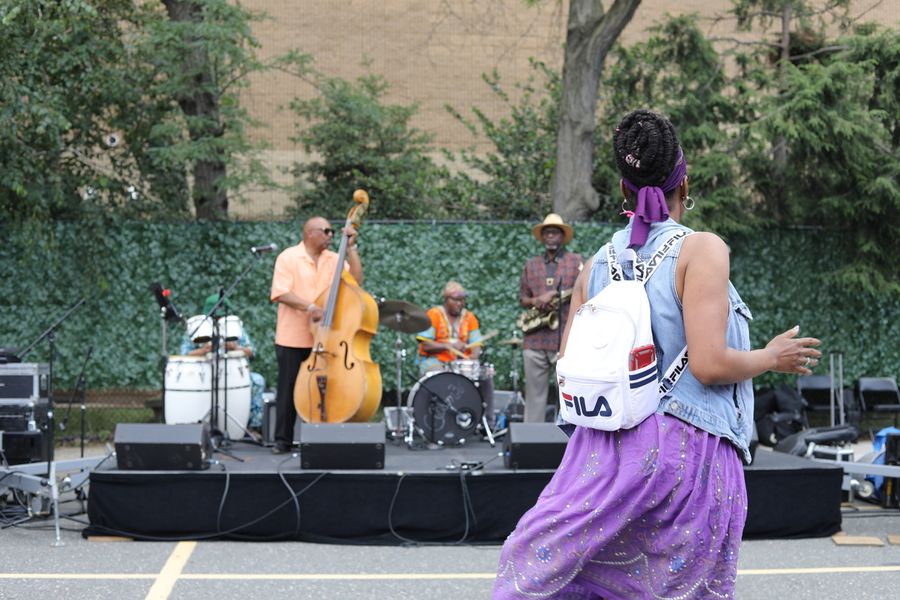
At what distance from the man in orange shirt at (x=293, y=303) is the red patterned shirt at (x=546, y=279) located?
169 centimetres

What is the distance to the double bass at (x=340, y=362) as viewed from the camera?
827cm

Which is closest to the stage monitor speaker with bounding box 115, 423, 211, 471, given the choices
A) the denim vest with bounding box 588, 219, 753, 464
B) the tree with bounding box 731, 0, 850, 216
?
the denim vest with bounding box 588, 219, 753, 464

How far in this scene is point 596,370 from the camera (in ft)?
8.50

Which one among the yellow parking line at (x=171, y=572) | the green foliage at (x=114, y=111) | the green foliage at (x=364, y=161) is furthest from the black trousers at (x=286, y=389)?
the green foliage at (x=364, y=161)

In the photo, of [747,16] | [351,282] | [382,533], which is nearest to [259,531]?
[382,533]

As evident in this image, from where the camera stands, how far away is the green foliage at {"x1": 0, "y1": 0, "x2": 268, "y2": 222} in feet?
36.3

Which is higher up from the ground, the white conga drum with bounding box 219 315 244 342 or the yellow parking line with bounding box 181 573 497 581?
the white conga drum with bounding box 219 315 244 342

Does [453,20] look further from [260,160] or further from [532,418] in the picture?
[532,418]

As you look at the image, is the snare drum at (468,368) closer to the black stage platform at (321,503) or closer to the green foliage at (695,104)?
the black stage platform at (321,503)

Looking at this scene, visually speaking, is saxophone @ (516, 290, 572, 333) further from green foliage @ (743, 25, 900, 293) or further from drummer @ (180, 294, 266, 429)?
green foliage @ (743, 25, 900, 293)

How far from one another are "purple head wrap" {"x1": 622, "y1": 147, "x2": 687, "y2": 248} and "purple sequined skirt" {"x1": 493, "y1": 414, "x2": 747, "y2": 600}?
18.1 inches

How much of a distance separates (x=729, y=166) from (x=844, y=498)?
15.8 ft

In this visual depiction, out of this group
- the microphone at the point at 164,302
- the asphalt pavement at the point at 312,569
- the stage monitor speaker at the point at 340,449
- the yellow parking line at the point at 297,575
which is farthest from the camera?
the microphone at the point at 164,302

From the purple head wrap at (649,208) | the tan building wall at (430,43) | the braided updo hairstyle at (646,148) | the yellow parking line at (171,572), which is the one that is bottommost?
the yellow parking line at (171,572)
